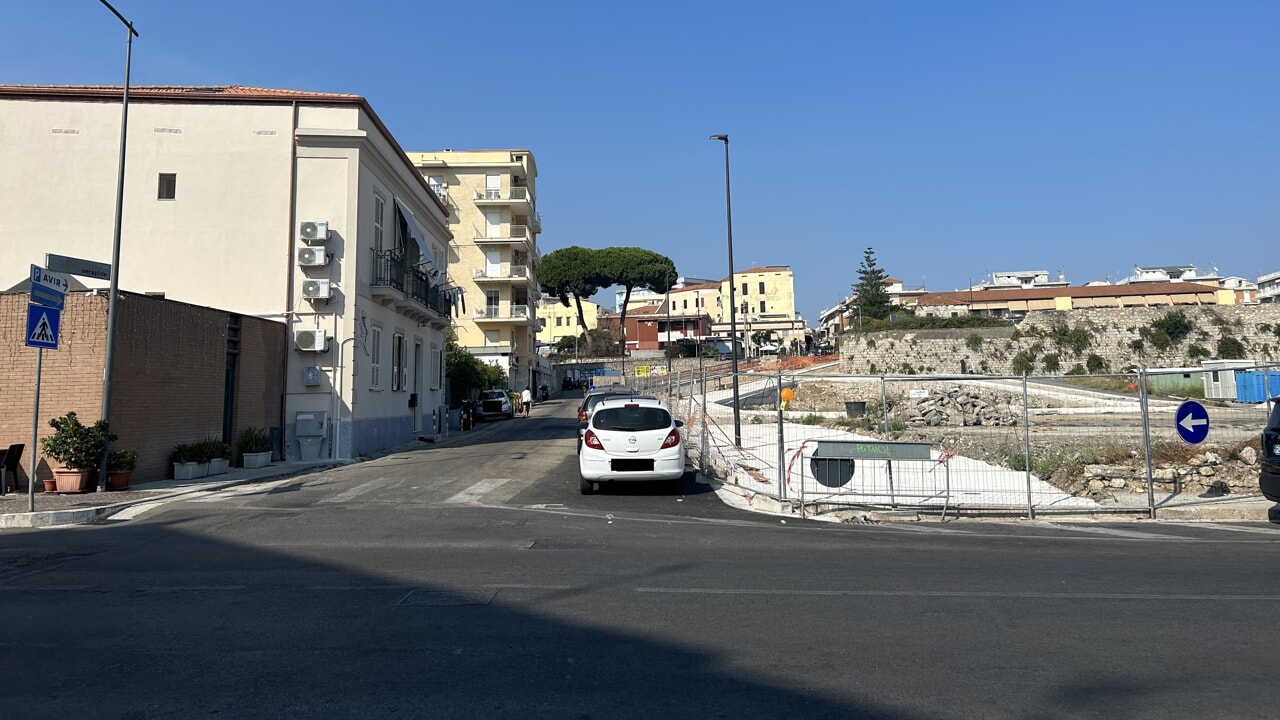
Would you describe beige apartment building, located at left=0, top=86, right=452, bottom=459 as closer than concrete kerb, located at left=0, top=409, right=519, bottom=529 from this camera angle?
No

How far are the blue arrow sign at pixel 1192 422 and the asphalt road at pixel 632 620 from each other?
134 cm

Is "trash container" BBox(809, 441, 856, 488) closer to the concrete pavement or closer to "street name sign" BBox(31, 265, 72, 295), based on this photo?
the concrete pavement

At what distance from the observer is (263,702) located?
441cm

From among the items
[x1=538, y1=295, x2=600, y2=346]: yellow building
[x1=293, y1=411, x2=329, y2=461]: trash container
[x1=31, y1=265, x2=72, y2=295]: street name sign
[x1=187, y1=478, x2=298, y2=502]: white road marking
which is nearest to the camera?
[x1=31, y1=265, x2=72, y2=295]: street name sign

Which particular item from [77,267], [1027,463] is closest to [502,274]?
[77,267]

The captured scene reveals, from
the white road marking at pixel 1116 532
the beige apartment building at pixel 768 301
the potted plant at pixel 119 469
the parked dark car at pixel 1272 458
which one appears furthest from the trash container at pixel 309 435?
the beige apartment building at pixel 768 301

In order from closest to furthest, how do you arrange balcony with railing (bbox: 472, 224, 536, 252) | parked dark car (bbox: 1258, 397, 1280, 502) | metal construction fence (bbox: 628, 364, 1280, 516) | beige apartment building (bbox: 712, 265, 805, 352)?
parked dark car (bbox: 1258, 397, 1280, 502)
metal construction fence (bbox: 628, 364, 1280, 516)
balcony with railing (bbox: 472, 224, 536, 252)
beige apartment building (bbox: 712, 265, 805, 352)

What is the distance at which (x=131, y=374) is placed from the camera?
1515cm

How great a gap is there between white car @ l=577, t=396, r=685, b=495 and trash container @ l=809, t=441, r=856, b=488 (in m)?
2.40

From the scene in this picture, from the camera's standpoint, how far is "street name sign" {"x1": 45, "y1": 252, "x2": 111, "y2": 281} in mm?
13189

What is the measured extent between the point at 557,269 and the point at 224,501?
73559 millimetres

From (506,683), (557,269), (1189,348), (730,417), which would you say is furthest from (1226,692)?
(557,269)

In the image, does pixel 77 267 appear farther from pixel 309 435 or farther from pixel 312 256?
pixel 309 435

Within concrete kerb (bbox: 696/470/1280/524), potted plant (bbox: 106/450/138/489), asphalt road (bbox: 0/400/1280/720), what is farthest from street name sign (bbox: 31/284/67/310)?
concrete kerb (bbox: 696/470/1280/524)
